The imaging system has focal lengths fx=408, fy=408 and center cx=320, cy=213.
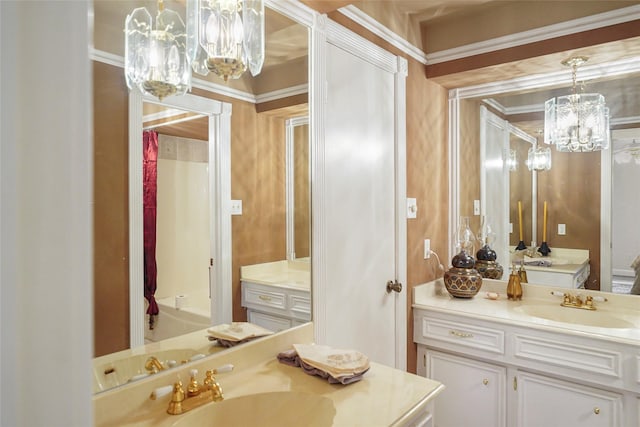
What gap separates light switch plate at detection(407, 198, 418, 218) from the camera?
230 centimetres

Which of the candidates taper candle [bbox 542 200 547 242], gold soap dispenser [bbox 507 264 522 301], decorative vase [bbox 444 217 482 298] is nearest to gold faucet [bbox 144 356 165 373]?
decorative vase [bbox 444 217 482 298]

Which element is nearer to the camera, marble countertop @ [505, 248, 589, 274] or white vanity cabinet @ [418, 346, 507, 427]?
white vanity cabinet @ [418, 346, 507, 427]

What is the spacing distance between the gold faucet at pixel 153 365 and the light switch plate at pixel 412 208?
5.07ft

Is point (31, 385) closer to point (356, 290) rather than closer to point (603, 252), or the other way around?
point (356, 290)

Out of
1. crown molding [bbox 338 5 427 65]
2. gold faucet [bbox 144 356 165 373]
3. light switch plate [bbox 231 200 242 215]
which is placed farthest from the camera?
crown molding [bbox 338 5 427 65]

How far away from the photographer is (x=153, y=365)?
115cm

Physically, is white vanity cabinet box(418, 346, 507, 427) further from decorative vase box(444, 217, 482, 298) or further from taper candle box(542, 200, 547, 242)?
taper candle box(542, 200, 547, 242)

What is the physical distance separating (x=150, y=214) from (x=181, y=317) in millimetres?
331

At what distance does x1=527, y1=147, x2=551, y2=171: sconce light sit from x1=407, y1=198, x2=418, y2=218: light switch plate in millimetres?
867


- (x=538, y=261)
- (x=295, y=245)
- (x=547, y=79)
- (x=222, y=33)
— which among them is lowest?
(x=538, y=261)

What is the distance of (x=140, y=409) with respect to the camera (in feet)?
3.48

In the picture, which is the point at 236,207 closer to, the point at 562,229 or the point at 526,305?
the point at 526,305

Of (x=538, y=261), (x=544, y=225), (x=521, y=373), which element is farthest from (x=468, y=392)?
(x=544, y=225)

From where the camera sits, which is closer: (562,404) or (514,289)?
(562,404)
